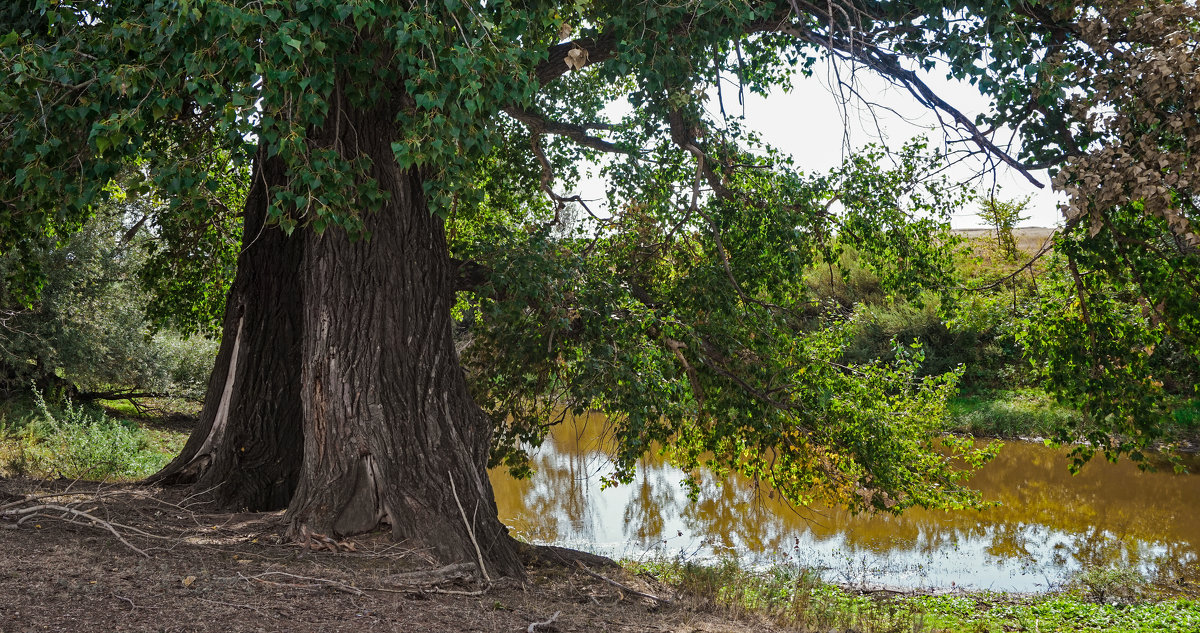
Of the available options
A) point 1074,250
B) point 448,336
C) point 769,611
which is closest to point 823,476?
point 769,611

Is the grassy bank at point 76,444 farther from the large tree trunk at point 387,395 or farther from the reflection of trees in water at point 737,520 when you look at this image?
the reflection of trees in water at point 737,520

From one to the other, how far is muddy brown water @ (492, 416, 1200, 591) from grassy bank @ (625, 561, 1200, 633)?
0.80 meters

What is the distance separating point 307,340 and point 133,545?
163 cm

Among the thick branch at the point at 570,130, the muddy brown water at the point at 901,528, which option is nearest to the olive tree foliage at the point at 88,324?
the muddy brown water at the point at 901,528

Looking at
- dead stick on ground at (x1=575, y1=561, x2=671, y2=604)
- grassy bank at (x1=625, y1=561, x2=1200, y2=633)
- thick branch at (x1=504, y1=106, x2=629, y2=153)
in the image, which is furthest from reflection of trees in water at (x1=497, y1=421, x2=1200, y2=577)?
dead stick on ground at (x1=575, y1=561, x2=671, y2=604)

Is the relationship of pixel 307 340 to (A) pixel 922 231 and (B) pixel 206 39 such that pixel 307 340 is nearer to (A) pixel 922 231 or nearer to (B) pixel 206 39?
(B) pixel 206 39

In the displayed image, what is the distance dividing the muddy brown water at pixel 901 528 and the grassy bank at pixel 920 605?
80 cm

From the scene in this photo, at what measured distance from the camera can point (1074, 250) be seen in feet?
20.8

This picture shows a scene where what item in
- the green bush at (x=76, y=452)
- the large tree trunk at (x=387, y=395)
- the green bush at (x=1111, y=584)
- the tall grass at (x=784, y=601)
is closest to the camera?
the large tree trunk at (x=387, y=395)

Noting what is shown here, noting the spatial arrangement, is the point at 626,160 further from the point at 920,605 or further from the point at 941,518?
the point at 941,518

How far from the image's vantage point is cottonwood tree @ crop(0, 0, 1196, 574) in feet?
14.8

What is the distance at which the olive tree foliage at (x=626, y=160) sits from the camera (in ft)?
14.6

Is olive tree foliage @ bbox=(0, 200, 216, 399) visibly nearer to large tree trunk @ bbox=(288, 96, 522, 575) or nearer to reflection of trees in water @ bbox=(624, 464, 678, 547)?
reflection of trees in water @ bbox=(624, 464, 678, 547)

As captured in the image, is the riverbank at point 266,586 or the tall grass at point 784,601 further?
the tall grass at point 784,601
